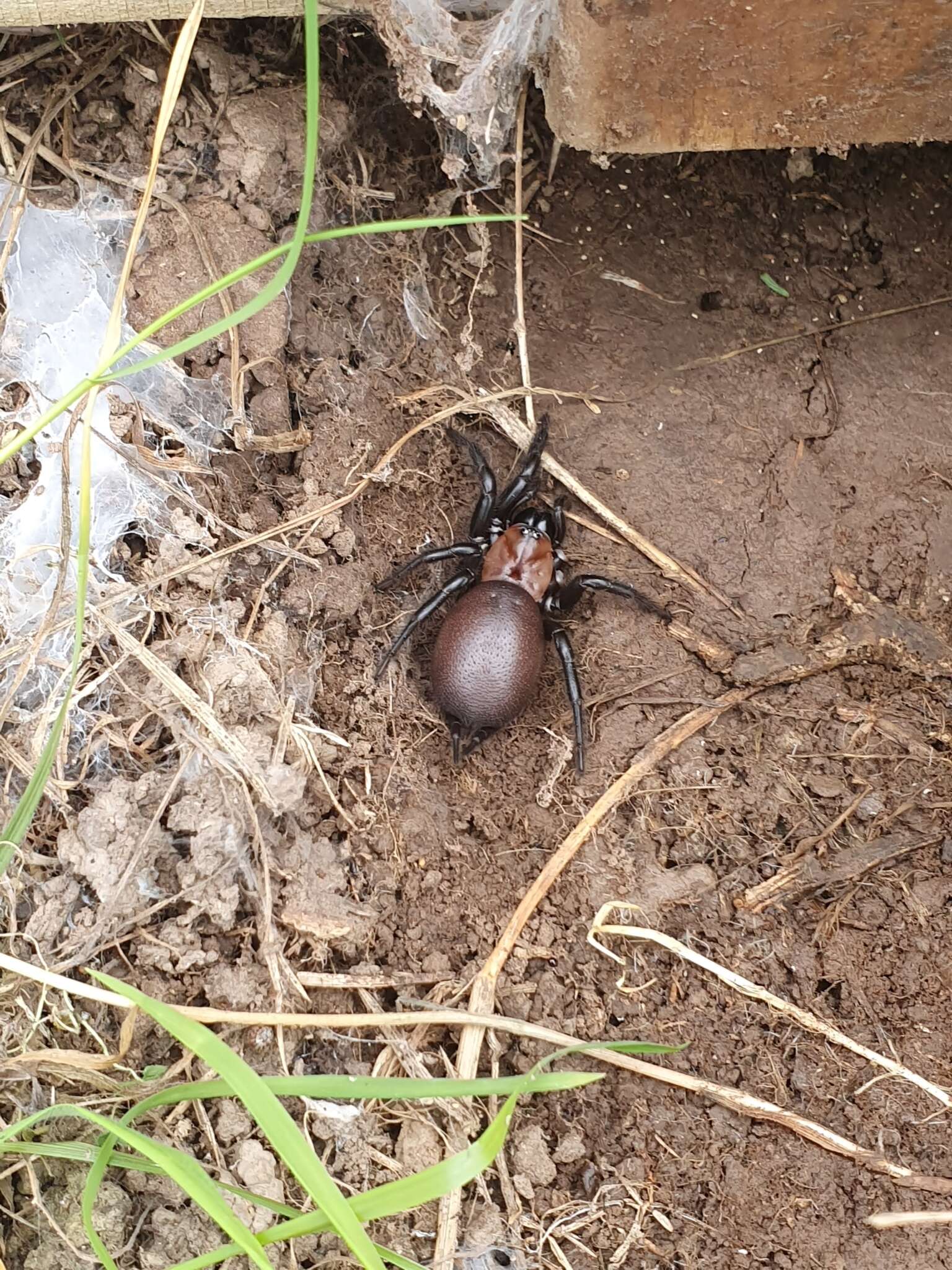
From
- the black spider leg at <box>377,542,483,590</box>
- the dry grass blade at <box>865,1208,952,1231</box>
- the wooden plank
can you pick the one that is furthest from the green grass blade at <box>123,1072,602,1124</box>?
the wooden plank

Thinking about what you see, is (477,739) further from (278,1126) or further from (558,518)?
(278,1126)

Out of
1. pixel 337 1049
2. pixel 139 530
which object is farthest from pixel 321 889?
pixel 139 530

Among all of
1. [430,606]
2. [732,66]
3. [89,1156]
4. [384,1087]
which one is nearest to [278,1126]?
[384,1087]

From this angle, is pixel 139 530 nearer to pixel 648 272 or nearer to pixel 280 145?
pixel 280 145

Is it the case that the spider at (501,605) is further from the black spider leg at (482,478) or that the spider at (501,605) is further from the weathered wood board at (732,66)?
the weathered wood board at (732,66)

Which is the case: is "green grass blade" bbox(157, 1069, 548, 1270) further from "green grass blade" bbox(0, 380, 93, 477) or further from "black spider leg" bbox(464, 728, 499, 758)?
"green grass blade" bbox(0, 380, 93, 477)

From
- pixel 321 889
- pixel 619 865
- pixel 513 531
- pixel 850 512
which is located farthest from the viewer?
pixel 513 531
